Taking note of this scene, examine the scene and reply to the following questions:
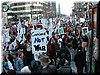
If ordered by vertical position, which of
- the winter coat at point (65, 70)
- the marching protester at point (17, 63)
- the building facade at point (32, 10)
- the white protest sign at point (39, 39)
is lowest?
the winter coat at point (65, 70)

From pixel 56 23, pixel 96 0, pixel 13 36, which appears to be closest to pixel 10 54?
pixel 13 36

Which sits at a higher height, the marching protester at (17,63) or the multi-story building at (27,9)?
the multi-story building at (27,9)

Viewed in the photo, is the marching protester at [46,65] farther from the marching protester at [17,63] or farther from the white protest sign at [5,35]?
the white protest sign at [5,35]

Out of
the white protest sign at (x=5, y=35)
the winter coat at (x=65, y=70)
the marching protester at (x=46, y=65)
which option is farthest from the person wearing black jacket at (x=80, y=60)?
the white protest sign at (x=5, y=35)

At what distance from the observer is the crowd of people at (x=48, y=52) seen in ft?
49.1

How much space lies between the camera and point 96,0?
14820mm

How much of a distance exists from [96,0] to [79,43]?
1.28 m

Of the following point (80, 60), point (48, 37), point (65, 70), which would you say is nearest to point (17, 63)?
point (48, 37)

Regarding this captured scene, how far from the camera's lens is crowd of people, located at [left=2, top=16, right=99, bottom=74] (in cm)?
1496

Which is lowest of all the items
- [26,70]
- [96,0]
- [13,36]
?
[26,70]

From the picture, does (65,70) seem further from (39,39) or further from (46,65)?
(39,39)

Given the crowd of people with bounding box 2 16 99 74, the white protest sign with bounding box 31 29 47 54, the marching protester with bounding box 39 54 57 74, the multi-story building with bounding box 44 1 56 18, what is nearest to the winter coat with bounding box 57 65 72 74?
the crowd of people with bounding box 2 16 99 74

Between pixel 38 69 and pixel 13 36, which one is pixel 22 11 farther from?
pixel 38 69

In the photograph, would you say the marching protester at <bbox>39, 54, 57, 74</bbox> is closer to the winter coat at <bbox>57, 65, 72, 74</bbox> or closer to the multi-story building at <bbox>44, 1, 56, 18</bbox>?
the winter coat at <bbox>57, 65, 72, 74</bbox>
